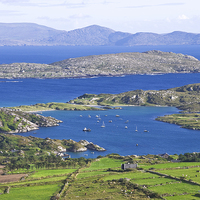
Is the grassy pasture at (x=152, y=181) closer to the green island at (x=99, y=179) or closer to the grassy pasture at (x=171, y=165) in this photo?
the green island at (x=99, y=179)

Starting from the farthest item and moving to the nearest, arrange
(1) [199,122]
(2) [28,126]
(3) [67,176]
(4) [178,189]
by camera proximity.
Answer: (1) [199,122], (2) [28,126], (3) [67,176], (4) [178,189]

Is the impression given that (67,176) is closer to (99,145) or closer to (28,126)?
(99,145)

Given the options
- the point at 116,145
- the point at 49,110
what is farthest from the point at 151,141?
the point at 49,110

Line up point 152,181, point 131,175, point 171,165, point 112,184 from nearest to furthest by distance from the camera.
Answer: point 112,184 < point 152,181 < point 131,175 < point 171,165

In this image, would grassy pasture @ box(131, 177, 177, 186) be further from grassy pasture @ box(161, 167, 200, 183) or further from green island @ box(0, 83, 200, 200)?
grassy pasture @ box(161, 167, 200, 183)

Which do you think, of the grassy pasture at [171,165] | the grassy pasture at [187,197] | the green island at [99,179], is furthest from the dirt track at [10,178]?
the grassy pasture at [187,197]

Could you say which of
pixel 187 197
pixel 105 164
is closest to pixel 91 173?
pixel 105 164

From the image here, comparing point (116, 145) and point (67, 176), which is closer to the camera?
point (67, 176)

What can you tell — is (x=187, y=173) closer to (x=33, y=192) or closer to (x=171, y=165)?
(x=171, y=165)
